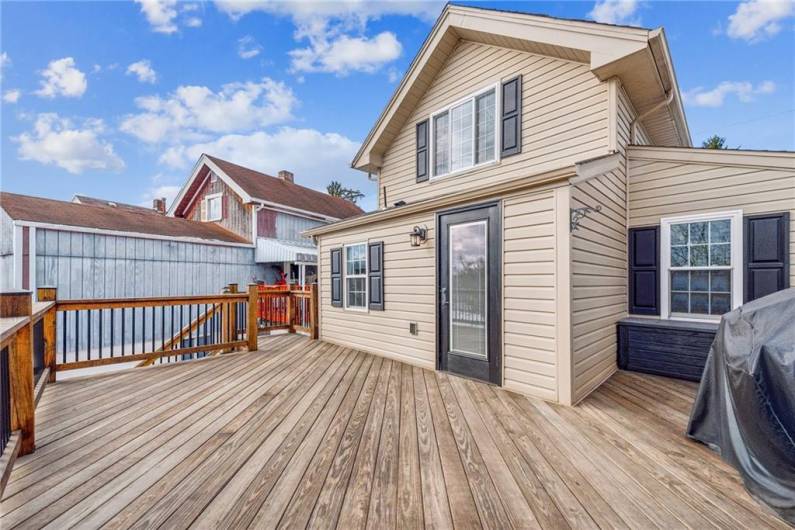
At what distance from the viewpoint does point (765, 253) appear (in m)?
3.71

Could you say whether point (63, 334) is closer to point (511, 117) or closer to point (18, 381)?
point (18, 381)

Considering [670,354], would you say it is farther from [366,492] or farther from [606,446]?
[366,492]

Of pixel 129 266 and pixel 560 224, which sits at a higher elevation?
pixel 560 224

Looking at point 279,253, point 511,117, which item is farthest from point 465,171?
point 279,253

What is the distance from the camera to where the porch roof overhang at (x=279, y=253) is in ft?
35.2

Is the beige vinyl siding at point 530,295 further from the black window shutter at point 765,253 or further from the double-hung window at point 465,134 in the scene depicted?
the black window shutter at point 765,253

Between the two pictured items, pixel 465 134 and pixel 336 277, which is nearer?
pixel 465 134

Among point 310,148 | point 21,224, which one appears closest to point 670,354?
point 21,224

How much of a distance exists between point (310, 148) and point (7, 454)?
29838 mm

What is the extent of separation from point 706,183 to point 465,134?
3266mm

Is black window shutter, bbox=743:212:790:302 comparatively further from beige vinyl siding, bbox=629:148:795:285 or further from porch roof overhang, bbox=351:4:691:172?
porch roof overhang, bbox=351:4:691:172

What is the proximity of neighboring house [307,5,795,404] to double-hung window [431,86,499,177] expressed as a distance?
22mm

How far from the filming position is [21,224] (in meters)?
7.16

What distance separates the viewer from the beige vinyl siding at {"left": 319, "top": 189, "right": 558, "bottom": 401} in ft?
10.8
